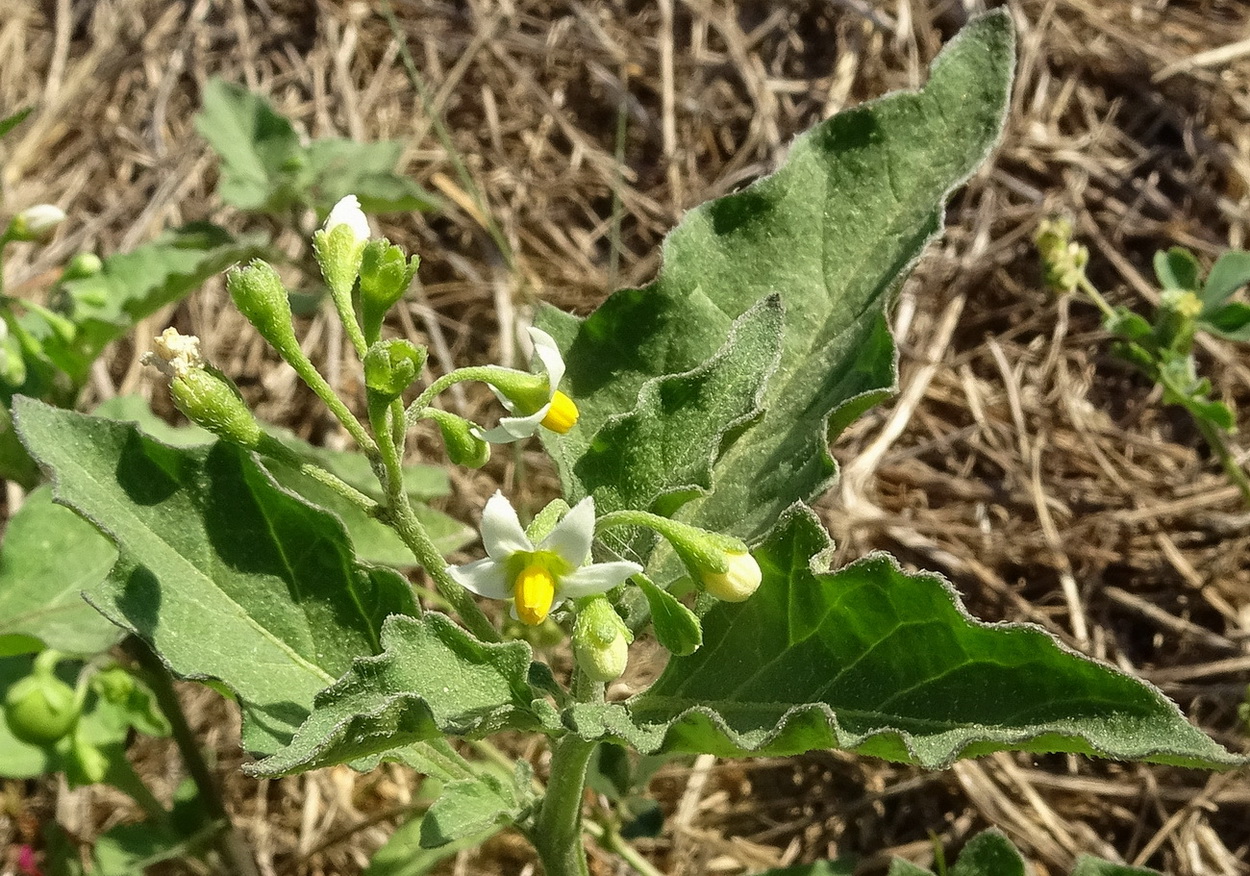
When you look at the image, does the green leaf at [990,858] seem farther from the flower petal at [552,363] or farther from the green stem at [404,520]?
the flower petal at [552,363]

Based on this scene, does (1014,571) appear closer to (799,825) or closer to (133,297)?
(799,825)

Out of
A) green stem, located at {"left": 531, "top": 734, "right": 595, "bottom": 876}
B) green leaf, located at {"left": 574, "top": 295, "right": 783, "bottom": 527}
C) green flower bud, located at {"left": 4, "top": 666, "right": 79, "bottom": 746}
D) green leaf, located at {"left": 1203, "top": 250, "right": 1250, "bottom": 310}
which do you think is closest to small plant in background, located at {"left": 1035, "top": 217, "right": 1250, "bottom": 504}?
green leaf, located at {"left": 1203, "top": 250, "right": 1250, "bottom": 310}

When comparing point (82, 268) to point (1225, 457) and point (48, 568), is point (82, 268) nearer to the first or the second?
point (48, 568)

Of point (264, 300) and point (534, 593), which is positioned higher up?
point (264, 300)

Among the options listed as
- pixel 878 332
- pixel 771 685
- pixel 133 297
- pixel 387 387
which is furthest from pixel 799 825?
pixel 133 297

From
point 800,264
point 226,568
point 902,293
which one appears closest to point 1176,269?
point 902,293

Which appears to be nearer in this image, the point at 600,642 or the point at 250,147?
the point at 600,642
